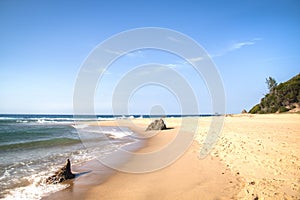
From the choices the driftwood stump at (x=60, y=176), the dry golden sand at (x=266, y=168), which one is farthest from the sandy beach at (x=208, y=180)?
the driftwood stump at (x=60, y=176)

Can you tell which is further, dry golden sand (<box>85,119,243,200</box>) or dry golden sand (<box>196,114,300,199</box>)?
dry golden sand (<box>85,119,243,200</box>)

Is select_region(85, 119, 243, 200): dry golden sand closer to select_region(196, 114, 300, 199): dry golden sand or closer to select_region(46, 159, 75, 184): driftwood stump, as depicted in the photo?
select_region(196, 114, 300, 199): dry golden sand

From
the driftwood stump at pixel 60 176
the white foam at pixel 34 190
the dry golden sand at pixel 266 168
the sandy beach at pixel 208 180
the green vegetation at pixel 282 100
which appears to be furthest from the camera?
the green vegetation at pixel 282 100

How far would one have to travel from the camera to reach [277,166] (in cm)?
632

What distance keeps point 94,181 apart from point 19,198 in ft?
6.85

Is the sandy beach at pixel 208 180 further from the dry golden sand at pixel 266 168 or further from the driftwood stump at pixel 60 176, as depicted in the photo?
the driftwood stump at pixel 60 176

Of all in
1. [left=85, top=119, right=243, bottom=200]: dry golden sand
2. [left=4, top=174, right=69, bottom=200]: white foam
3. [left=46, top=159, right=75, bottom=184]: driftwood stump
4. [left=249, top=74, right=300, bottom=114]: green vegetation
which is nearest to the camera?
[left=85, top=119, right=243, bottom=200]: dry golden sand

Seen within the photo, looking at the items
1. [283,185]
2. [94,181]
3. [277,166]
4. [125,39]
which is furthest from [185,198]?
[125,39]

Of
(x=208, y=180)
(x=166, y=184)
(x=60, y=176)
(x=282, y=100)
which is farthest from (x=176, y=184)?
(x=282, y=100)

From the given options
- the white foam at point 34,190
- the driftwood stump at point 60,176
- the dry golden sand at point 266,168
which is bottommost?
the white foam at point 34,190

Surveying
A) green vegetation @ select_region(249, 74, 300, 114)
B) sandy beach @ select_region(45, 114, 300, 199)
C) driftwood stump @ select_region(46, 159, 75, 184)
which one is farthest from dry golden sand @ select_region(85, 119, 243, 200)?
green vegetation @ select_region(249, 74, 300, 114)

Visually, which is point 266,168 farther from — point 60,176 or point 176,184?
point 60,176

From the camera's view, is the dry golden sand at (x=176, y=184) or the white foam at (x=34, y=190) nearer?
the dry golden sand at (x=176, y=184)

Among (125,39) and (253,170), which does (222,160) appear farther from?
(125,39)
